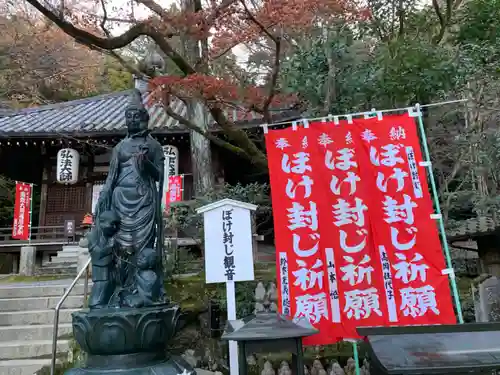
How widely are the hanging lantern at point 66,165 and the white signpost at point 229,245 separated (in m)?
8.31

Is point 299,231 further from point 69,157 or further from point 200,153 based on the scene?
point 69,157

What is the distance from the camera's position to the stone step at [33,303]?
6.55 metres

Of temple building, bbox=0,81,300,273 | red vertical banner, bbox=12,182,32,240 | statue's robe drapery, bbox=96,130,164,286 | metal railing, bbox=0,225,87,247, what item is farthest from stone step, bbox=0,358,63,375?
metal railing, bbox=0,225,87,247

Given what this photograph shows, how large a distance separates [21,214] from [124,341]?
986 centimetres

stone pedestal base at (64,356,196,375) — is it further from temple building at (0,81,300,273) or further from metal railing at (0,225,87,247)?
metal railing at (0,225,87,247)

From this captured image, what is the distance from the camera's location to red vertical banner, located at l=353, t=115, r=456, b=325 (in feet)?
15.6

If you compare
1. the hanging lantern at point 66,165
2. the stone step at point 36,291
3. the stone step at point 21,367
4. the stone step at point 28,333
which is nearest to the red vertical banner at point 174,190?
the hanging lantern at point 66,165

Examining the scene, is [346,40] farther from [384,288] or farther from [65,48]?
[65,48]

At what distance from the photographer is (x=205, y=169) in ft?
31.0

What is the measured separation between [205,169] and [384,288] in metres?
5.55

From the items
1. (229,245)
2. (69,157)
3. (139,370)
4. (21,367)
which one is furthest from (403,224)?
(69,157)

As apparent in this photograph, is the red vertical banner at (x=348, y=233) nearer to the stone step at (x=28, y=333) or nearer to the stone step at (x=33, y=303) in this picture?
the stone step at (x=28, y=333)

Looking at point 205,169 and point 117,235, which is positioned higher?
point 205,169

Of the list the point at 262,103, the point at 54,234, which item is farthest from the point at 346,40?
the point at 54,234
